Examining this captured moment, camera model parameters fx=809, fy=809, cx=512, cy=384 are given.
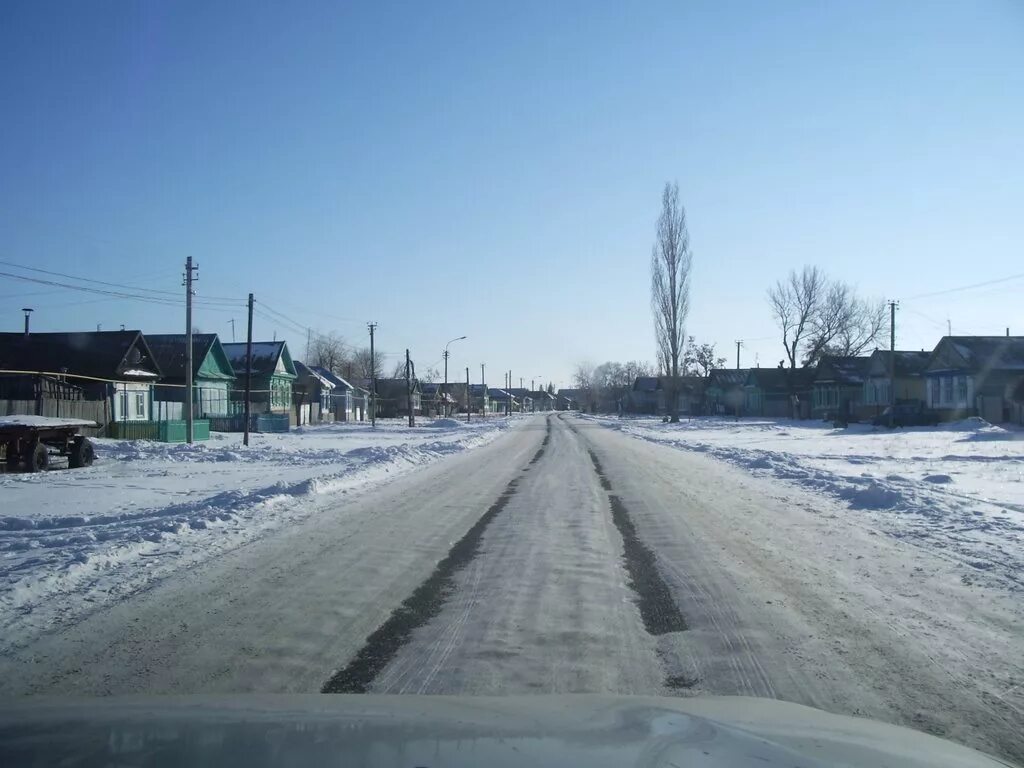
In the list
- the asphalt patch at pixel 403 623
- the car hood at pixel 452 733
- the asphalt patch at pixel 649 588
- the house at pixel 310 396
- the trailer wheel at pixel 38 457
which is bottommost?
the asphalt patch at pixel 649 588

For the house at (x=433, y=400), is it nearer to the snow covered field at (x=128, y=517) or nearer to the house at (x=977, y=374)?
the house at (x=977, y=374)

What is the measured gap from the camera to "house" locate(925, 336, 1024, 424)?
50.5 m

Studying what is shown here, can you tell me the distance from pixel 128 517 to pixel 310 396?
64.5m

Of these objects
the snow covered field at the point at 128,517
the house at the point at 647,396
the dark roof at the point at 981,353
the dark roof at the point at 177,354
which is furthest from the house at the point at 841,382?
the house at the point at 647,396

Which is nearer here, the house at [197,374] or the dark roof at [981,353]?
the house at [197,374]

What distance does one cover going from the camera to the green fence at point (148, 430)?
36.8m

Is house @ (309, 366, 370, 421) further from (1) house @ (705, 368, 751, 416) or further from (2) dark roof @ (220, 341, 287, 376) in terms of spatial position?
(1) house @ (705, 368, 751, 416)

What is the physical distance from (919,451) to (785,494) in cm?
1684

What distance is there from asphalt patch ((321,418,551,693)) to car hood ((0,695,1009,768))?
64 centimetres

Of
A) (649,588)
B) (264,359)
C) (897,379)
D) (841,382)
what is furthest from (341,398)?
(649,588)

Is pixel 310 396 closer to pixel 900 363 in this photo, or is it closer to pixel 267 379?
pixel 267 379

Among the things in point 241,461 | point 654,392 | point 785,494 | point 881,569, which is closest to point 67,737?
point 881,569

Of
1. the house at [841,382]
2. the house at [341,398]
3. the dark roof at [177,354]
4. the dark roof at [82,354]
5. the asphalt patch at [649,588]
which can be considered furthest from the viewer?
the house at [341,398]

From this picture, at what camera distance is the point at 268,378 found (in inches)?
2467
